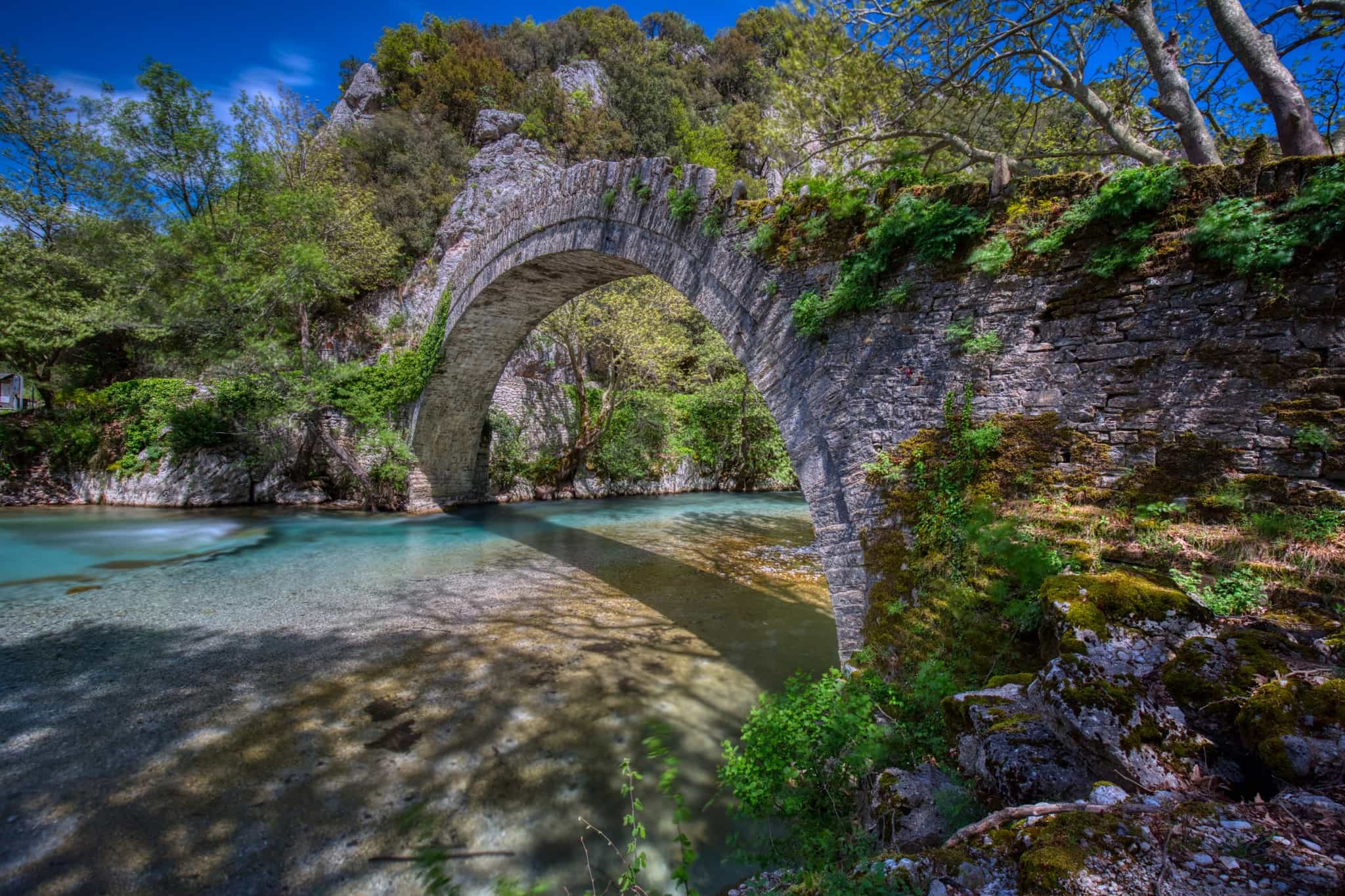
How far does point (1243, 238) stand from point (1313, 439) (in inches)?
40.7

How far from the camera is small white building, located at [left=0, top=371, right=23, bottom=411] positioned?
A: 68.2 feet

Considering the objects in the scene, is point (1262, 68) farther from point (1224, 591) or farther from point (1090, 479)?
point (1224, 591)

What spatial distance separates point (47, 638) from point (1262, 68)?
441 inches

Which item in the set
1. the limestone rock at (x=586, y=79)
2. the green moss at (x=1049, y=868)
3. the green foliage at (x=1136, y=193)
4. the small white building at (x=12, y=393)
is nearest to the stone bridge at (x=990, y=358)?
the green foliage at (x=1136, y=193)

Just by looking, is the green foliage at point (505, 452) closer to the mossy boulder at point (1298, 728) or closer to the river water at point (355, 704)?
the river water at point (355, 704)

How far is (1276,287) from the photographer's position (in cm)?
261

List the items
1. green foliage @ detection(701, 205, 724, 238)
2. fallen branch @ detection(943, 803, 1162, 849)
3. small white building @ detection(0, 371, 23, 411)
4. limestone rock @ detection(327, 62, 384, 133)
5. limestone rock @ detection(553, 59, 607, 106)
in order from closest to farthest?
fallen branch @ detection(943, 803, 1162, 849), green foliage @ detection(701, 205, 724, 238), small white building @ detection(0, 371, 23, 411), limestone rock @ detection(327, 62, 384, 133), limestone rock @ detection(553, 59, 607, 106)

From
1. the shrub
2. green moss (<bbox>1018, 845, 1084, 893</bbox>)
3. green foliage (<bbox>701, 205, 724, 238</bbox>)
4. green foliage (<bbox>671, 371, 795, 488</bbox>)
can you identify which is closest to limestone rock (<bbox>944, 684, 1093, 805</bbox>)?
green moss (<bbox>1018, 845, 1084, 893</bbox>)

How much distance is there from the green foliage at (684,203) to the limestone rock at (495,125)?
56.8 feet

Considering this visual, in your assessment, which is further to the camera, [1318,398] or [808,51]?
[808,51]

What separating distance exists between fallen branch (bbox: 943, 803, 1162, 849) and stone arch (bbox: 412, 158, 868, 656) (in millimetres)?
2701

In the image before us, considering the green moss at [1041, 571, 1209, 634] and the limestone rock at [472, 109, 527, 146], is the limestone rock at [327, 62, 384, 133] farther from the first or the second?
the green moss at [1041, 571, 1209, 634]

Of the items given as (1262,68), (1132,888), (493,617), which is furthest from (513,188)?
(1132,888)

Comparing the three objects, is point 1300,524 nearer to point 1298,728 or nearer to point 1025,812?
point 1298,728
